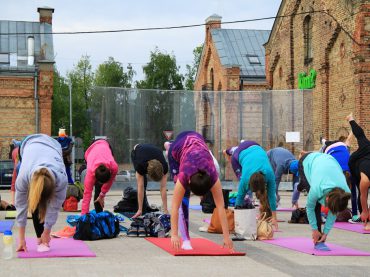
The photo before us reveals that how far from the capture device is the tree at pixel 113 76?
67562mm

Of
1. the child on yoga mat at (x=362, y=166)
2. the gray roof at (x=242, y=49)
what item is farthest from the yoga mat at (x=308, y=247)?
the gray roof at (x=242, y=49)

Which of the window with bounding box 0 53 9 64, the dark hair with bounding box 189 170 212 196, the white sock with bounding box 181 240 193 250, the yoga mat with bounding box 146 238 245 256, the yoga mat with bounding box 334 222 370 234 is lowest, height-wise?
the yoga mat with bounding box 334 222 370 234

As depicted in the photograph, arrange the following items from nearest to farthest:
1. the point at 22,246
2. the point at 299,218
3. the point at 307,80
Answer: the point at 22,246
the point at 299,218
the point at 307,80

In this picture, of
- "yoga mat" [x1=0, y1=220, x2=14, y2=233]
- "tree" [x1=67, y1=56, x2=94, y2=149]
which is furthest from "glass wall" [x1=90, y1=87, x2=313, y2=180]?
"tree" [x1=67, y1=56, x2=94, y2=149]

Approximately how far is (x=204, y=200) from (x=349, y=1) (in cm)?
1362

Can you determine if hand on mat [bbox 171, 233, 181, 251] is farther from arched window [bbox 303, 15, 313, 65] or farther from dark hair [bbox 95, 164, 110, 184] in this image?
arched window [bbox 303, 15, 313, 65]

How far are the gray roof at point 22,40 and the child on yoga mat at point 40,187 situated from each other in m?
29.2

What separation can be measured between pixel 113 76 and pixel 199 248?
58.8m

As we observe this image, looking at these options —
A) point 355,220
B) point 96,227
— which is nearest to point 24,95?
point 355,220

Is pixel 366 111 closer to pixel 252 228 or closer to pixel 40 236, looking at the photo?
pixel 252 228

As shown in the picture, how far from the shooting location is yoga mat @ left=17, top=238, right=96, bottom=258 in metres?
9.02

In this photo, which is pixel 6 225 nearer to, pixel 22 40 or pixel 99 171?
pixel 99 171

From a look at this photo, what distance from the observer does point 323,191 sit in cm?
944

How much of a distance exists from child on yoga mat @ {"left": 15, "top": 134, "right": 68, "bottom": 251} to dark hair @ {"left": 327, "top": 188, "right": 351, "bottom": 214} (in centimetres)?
340
